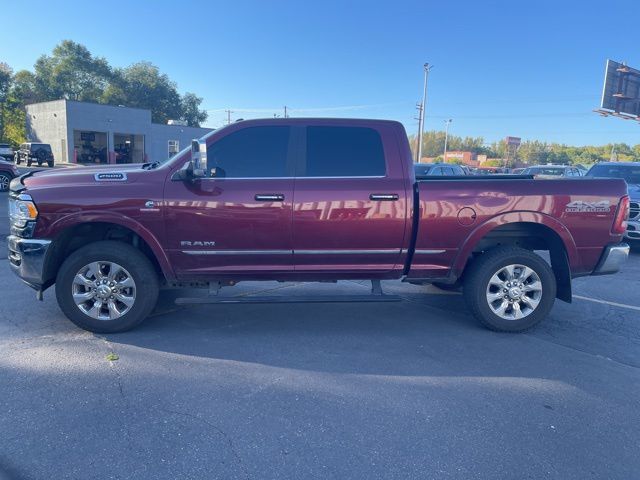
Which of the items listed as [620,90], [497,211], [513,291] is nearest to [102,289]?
[497,211]

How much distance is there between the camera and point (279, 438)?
284cm

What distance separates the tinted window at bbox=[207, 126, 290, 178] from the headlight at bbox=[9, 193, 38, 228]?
168cm

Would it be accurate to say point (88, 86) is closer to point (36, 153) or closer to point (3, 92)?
point (3, 92)

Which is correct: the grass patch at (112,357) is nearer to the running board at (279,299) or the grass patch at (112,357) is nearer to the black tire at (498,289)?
the running board at (279,299)

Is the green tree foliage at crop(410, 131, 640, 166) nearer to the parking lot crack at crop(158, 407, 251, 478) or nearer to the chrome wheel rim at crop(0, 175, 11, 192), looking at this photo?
the chrome wheel rim at crop(0, 175, 11, 192)

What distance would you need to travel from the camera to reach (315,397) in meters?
3.34

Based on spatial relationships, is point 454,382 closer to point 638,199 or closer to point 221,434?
point 221,434

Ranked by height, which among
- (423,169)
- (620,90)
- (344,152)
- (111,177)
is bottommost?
(111,177)

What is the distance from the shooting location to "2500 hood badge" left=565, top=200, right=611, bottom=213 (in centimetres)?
460

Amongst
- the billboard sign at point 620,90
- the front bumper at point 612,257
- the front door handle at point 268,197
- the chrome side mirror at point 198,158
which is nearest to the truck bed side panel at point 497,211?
the front bumper at point 612,257

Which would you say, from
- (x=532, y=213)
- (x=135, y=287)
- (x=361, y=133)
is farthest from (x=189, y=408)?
(x=532, y=213)

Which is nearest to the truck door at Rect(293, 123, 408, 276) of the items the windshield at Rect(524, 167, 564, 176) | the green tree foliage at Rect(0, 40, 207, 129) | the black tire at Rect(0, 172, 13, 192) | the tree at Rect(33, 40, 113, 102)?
the windshield at Rect(524, 167, 564, 176)

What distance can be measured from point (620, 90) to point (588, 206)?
99.3ft

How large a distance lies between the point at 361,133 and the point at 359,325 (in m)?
2.06
